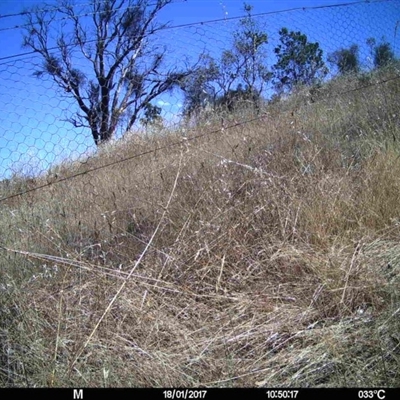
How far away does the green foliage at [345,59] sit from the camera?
535 centimetres

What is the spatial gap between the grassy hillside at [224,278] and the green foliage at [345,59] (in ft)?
7.86

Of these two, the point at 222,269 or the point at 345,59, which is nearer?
the point at 222,269

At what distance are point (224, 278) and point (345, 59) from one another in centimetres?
500

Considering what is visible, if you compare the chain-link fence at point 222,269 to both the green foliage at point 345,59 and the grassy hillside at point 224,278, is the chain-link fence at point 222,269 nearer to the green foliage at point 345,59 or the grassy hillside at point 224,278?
the grassy hillside at point 224,278

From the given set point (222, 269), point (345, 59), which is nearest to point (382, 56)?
point (345, 59)

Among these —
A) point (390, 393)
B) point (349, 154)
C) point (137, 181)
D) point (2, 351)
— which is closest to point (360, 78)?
point (349, 154)

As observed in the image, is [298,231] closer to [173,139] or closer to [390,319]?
[390,319]

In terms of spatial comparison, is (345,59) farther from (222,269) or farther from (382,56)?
(222,269)

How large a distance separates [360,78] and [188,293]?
15.7 feet

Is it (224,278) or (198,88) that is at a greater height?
(198,88)

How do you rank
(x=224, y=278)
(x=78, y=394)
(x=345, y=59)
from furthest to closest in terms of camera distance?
1. (x=345, y=59)
2. (x=224, y=278)
3. (x=78, y=394)

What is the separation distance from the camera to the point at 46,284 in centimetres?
213

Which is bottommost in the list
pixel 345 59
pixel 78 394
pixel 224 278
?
pixel 78 394

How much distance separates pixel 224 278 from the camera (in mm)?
2096
